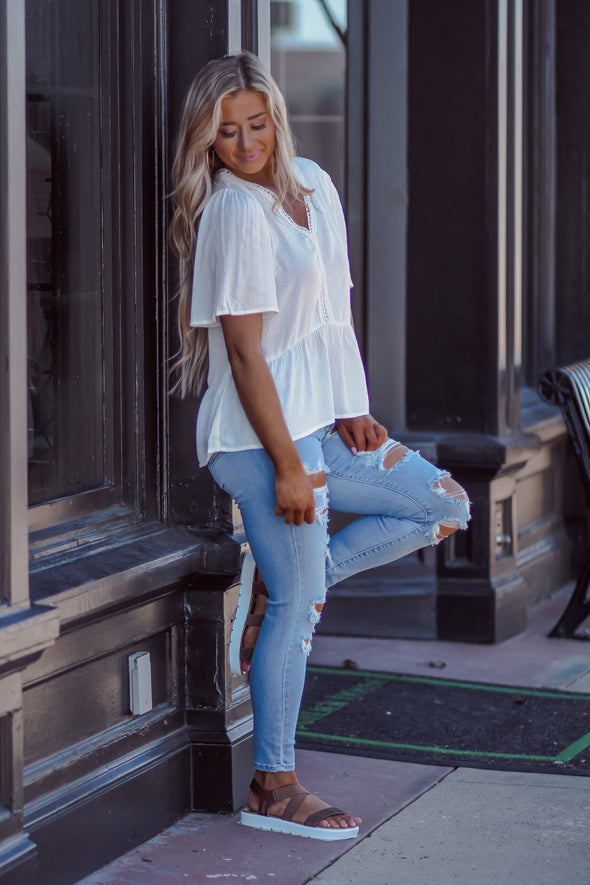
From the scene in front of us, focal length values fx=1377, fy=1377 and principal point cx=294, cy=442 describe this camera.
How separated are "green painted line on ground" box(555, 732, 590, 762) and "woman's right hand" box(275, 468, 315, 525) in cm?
150

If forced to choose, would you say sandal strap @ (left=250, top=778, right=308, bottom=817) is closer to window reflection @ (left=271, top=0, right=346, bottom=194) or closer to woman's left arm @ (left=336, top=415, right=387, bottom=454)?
woman's left arm @ (left=336, top=415, right=387, bottom=454)

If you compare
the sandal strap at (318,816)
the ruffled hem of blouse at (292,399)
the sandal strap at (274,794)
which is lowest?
the sandal strap at (318,816)

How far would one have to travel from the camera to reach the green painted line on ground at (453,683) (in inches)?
202

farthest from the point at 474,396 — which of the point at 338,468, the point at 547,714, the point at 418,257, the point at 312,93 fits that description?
the point at 312,93

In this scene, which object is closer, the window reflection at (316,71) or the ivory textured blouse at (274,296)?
the ivory textured blouse at (274,296)

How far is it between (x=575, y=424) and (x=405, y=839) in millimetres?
2676

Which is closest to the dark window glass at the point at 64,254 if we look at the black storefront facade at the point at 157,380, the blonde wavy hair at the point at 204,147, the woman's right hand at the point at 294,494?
the black storefront facade at the point at 157,380

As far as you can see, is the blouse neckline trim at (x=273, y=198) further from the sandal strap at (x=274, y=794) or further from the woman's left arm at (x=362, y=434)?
the sandal strap at (x=274, y=794)

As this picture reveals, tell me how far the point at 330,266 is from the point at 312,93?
27.9ft

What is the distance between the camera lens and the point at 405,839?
12.2 ft

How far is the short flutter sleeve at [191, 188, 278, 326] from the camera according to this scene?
3.35m

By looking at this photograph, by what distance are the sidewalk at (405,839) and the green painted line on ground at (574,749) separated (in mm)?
188

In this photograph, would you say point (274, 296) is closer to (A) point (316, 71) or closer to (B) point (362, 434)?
(B) point (362, 434)

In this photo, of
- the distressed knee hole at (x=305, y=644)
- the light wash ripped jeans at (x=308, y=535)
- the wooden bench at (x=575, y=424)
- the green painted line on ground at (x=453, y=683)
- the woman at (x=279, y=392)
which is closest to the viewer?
the woman at (x=279, y=392)
